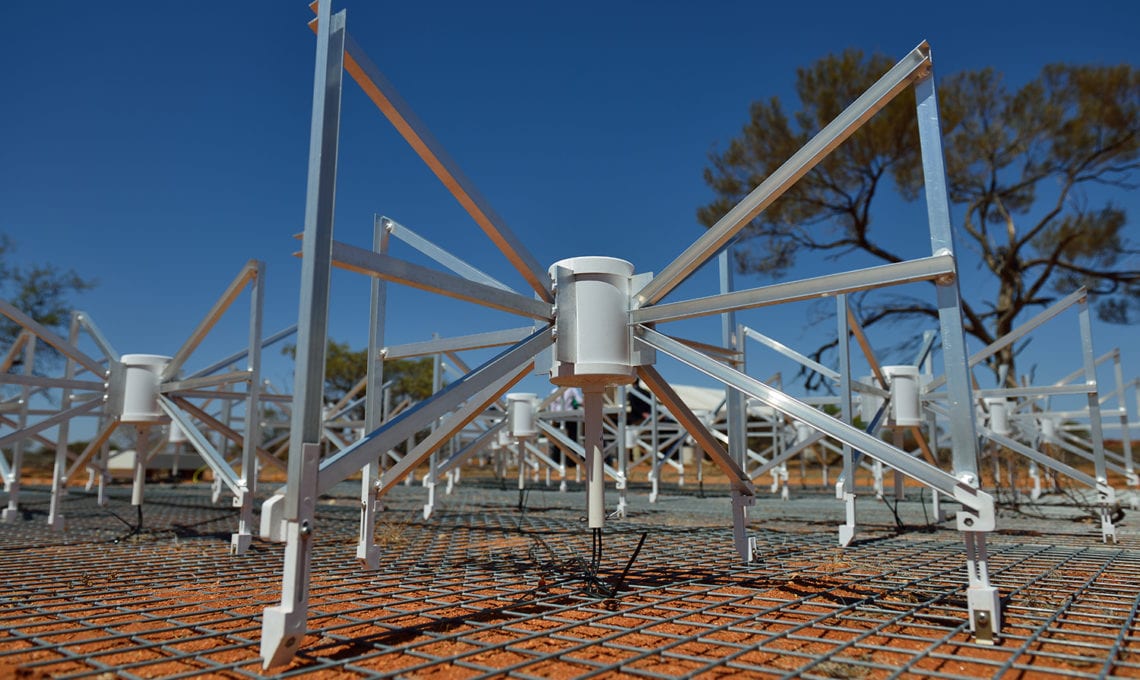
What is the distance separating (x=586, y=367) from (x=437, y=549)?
2775 mm

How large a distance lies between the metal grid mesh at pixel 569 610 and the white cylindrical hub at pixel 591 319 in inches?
42.6

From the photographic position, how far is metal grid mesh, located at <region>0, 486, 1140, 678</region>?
2311mm

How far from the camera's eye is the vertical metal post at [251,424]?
5156mm

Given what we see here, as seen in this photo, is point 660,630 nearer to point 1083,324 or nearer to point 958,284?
point 958,284

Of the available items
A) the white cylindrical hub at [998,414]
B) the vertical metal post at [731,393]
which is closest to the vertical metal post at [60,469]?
the vertical metal post at [731,393]

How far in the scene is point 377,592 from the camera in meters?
3.55

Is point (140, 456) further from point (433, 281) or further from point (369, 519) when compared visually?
point (433, 281)

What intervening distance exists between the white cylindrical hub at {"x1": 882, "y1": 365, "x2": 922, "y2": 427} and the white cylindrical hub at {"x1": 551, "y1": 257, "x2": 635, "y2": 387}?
4.80 meters

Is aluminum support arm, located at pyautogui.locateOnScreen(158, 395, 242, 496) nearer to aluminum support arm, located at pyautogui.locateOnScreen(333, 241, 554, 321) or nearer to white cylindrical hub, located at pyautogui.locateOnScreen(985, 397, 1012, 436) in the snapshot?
aluminum support arm, located at pyautogui.locateOnScreen(333, 241, 554, 321)

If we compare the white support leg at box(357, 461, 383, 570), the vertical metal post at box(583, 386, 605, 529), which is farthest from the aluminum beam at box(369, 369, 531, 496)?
the vertical metal post at box(583, 386, 605, 529)

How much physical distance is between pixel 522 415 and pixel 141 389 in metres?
5.65

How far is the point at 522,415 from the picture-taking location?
10891 mm

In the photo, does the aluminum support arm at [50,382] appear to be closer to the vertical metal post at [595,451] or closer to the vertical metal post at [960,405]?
the vertical metal post at [595,451]

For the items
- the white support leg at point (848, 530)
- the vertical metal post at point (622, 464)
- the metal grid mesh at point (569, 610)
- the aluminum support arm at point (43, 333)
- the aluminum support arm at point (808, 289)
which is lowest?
the metal grid mesh at point (569, 610)
